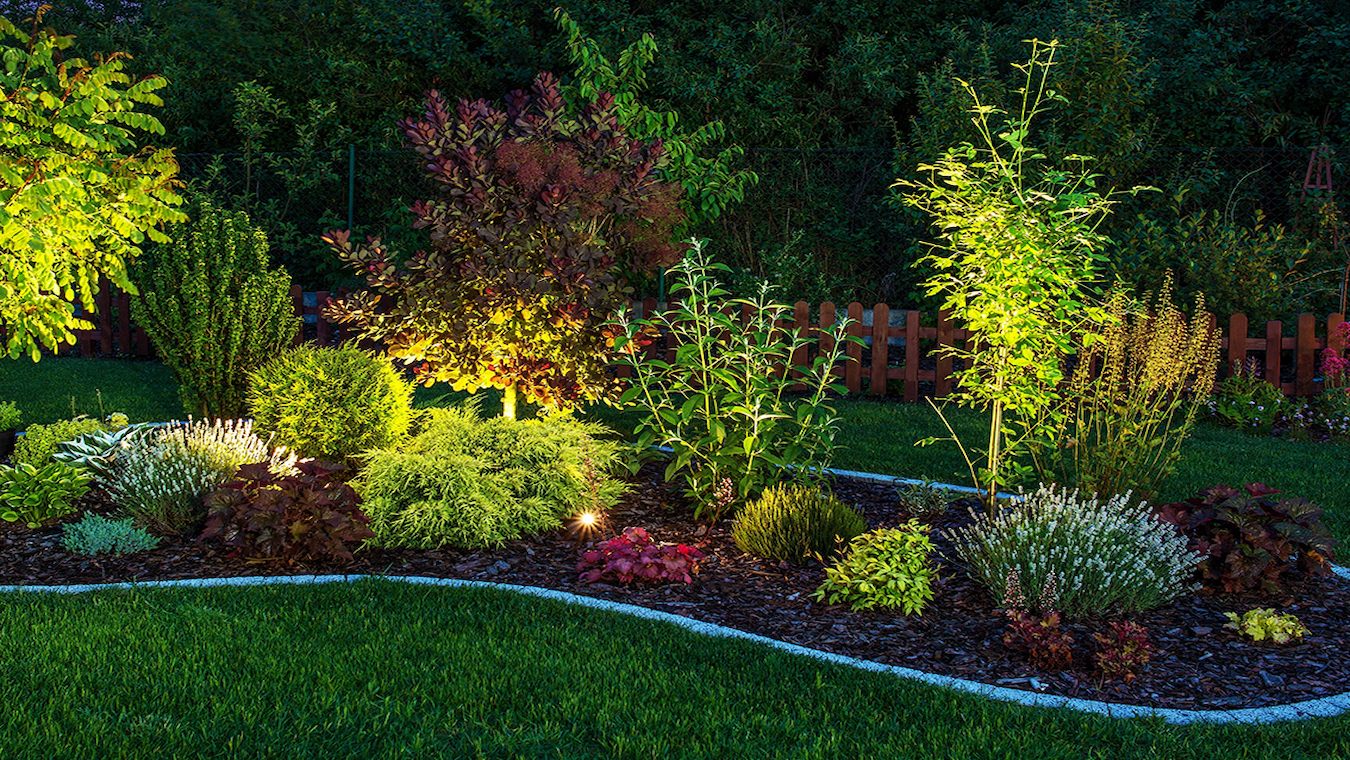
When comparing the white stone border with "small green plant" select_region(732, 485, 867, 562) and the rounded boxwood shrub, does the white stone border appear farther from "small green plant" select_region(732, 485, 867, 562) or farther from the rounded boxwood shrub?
the rounded boxwood shrub

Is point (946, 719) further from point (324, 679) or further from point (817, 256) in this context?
point (817, 256)

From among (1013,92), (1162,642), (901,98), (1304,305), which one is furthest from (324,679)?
(901,98)

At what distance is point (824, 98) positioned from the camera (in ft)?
50.4

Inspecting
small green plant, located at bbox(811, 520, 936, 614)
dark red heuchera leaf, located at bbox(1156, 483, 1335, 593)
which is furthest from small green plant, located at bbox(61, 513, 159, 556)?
dark red heuchera leaf, located at bbox(1156, 483, 1335, 593)

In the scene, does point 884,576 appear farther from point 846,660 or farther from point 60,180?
point 60,180

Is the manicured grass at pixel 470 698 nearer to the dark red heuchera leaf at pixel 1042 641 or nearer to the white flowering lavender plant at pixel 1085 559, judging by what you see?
the dark red heuchera leaf at pixel 1042 641

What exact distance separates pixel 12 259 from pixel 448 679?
11.8 ft

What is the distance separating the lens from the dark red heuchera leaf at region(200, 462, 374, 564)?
551 centimetres

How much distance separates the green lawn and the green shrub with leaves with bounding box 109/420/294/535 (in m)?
1.00

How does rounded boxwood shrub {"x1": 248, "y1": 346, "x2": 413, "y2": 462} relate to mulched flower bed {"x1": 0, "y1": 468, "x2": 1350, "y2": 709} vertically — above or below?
above

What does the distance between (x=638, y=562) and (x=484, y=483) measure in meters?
1.07

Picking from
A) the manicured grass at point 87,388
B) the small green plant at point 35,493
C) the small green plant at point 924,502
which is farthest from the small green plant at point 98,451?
the small green plant at point 924,502

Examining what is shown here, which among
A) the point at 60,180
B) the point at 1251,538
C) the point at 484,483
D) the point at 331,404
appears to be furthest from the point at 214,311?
the point at 1251,538

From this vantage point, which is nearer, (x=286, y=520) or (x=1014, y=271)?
(x=286, y=520)
